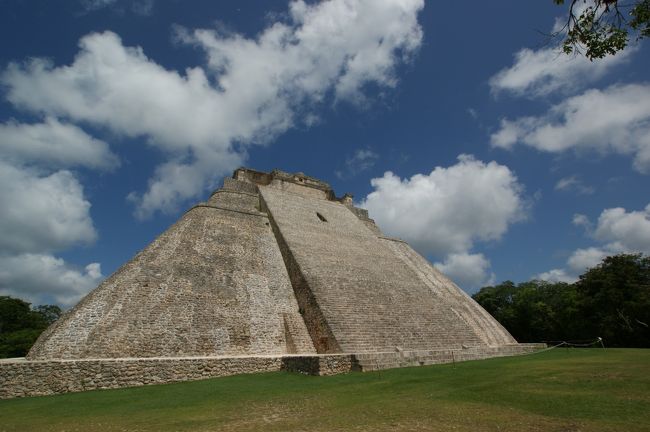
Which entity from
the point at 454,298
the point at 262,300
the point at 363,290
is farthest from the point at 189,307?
the point at 454,298

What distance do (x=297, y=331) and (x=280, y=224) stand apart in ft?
20.2

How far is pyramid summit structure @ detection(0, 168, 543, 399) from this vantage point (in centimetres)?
931

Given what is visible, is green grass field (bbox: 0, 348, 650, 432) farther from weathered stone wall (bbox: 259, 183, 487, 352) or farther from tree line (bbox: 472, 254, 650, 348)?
tree line (bbox: 472, 254, 650, 348)

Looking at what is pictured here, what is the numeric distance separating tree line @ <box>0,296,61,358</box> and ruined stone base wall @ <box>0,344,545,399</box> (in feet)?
88.0

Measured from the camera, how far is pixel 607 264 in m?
24.5

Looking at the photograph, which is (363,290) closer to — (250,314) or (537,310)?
(250,314)

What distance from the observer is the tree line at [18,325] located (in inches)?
1190

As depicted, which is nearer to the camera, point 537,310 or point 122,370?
point 122,370

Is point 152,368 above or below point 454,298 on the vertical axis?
below

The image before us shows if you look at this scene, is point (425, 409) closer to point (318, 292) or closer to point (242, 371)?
point (242, 371)

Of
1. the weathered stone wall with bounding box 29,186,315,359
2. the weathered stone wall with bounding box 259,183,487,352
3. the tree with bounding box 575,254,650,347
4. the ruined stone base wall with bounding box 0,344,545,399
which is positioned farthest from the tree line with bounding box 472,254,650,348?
the weathered stone wall with bounding box 29,186,315,359

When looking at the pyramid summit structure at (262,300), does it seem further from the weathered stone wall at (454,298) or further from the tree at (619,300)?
the tree at (619,300)

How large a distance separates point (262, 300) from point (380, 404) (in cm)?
746

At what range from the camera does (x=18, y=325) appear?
35.0 meters
